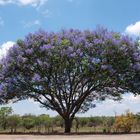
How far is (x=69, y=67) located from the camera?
40969mm

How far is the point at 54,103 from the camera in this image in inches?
1714

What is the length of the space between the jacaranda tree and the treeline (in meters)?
6.29

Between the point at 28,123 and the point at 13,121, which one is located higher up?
the point at 28,123

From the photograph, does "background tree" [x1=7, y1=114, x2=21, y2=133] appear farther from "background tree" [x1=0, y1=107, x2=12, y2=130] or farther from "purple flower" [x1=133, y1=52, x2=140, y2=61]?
"purple flower" [x1=133, y1=52, x2=140, y2=61]

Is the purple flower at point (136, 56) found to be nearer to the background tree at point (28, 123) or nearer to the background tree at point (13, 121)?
the background tree at point (13, 121)

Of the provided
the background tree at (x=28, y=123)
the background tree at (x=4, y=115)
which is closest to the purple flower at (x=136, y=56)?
the background tree at (x=4, y=115)

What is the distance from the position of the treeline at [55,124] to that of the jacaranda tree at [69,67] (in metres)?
6.29

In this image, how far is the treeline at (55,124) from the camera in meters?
50.5

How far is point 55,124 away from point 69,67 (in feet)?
139

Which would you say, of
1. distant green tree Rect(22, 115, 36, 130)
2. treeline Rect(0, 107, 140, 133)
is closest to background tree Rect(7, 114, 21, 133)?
treeline Rect(0, 107, 140, 133)

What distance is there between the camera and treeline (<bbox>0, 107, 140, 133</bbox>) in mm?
50531

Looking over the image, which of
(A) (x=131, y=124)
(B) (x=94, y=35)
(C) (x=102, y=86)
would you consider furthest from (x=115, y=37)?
(A) (x=131, y=124)


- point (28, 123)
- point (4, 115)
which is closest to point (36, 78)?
point (4, 115)

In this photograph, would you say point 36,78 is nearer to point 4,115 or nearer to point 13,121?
point 4,115
